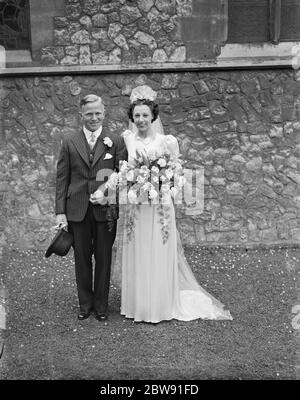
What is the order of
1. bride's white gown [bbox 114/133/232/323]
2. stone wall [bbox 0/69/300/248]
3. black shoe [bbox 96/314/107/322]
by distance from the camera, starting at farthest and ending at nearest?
stone wall [bbox 0/69/300/248]
black shoe [bbox 96/314/107/322]
bride's white gown [bbox 114/133/232/323]

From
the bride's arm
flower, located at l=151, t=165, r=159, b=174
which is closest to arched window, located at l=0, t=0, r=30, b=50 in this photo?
the bride's arm

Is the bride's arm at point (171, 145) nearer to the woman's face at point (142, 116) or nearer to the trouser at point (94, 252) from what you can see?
the woman's face at point (142, 116)

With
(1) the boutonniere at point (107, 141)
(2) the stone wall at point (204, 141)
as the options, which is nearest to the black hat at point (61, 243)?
(1) the boutonniere at point (107, 141)

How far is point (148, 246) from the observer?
17.3 feet

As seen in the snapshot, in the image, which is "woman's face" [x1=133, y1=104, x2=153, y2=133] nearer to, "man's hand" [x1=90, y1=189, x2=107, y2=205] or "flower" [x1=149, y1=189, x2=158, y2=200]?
"flower" [x1=149, y1=189, x2=158, y2=200]

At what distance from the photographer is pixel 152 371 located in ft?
14.8

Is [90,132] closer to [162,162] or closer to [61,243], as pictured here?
[162,162]

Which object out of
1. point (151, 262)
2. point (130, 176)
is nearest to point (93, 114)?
point (130, 176)

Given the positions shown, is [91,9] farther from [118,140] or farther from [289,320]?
[289,320]

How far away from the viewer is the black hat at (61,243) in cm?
522

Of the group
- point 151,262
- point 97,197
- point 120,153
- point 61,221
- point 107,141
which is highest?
point 107,141

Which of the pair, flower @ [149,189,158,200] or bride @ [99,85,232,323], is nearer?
flower @ [149,189,158,200]

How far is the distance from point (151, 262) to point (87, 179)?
1028mm

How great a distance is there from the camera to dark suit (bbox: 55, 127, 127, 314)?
5.16m
